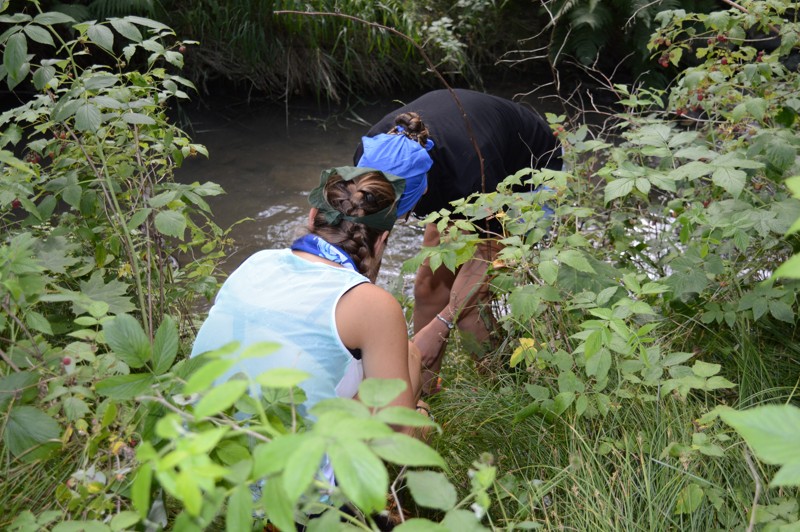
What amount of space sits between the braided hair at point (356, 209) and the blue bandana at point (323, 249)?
1.2 inches

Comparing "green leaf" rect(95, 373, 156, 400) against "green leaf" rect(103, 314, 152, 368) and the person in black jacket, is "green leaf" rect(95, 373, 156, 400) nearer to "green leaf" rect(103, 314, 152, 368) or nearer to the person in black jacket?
"green leaf" rect(103, 314, 152, 368)

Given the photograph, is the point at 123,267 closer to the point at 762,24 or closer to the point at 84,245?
the point at 84,245

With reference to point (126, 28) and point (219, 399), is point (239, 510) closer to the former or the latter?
point (219, 399)

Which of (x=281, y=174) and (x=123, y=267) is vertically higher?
(x=123, y=267)

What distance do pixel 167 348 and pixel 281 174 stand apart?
163 inches

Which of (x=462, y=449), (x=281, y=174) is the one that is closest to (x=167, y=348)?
(x=462, y=449)

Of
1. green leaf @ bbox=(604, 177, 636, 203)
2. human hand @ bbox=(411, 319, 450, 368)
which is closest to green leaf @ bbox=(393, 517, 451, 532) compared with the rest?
green leaf @ bbox=(604, 177, 636, 203)

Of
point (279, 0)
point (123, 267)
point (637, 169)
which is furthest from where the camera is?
point (279, 0)

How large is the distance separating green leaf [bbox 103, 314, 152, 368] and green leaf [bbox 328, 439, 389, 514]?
545mm

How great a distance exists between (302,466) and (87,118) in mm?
1417

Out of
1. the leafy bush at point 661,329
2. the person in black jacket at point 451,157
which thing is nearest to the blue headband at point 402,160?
the person in black jacket at point 451,157

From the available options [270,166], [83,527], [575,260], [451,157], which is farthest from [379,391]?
[270,166]

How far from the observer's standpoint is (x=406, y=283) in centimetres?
412

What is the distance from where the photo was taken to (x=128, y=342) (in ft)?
3.62
